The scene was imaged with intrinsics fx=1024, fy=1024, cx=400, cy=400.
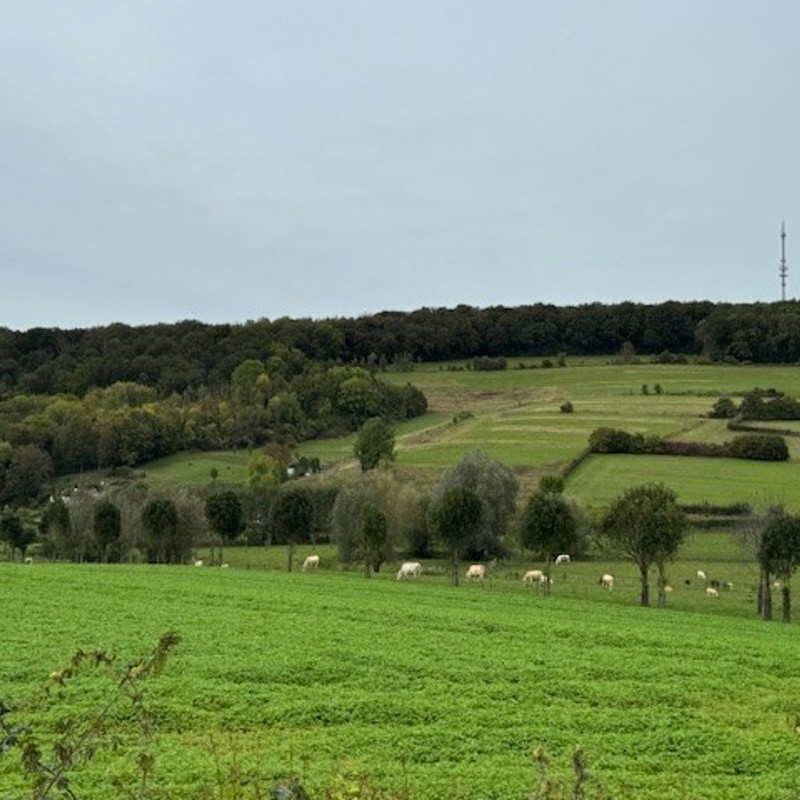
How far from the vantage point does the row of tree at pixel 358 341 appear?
156 m

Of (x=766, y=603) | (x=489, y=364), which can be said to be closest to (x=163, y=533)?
(x=766, y=603)

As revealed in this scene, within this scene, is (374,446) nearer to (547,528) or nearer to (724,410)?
(724,410)

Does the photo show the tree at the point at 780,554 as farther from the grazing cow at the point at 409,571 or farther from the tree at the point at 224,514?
the tree at the point at 224,514

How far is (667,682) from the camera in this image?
23562 millimetres

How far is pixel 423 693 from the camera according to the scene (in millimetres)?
21422

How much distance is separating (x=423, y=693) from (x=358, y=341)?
14910 cm

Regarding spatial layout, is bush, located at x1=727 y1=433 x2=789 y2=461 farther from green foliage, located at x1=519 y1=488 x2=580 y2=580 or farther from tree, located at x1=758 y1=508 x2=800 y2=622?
tree, located at x1=758 y1=508 x2=800 y2=622

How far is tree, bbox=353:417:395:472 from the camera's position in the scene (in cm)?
9962

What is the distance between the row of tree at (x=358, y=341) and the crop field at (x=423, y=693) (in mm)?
118367

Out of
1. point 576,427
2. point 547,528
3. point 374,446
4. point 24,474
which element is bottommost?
point 547,528


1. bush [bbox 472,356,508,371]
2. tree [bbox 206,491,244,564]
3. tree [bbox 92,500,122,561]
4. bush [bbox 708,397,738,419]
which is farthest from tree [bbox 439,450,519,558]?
bush [bbox 472,356,508,371]

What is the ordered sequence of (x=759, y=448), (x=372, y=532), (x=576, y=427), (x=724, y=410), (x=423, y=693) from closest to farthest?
(x=423, y=693) < (x=372, y=532) < (x=759, y=448) < (x=724, y=410) < (x=576, y=427)

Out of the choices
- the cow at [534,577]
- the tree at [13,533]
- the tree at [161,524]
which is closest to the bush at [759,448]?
the cow at [534,577]

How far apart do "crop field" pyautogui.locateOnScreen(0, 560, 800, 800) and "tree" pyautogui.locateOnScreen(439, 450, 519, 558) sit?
33205mm
